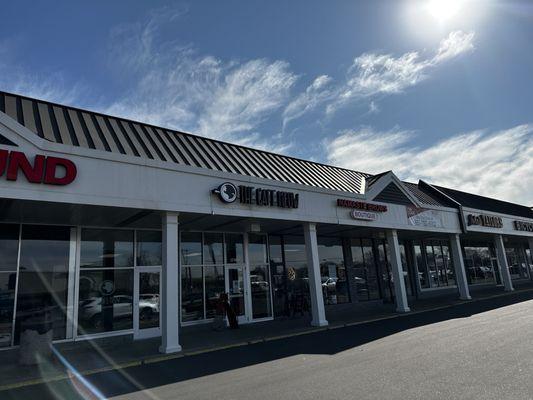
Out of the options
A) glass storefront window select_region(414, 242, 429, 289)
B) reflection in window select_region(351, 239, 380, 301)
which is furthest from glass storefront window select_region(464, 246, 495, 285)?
reflection in window select_region(351, 239, 380, 301)

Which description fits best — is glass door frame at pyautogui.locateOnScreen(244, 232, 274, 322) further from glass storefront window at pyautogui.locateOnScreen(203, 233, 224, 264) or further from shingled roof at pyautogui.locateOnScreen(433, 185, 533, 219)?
shingled roof at pyautogui.locateOnScreen(433, 185, 533, 219)

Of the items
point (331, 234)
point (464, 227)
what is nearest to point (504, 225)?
point (464, 227)

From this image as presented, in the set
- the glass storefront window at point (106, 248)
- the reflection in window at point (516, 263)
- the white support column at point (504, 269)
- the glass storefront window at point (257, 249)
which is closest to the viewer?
the glass storefront window at point (106, 248)

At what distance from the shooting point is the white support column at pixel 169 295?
34.9 ft

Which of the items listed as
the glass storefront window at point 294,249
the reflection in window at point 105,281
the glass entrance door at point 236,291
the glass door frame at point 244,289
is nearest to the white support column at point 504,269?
the glass storefront window at point 294,249

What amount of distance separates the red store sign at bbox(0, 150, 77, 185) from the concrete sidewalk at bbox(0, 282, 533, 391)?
4.24m

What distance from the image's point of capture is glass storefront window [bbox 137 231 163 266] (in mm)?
13922

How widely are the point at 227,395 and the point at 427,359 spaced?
433 cm

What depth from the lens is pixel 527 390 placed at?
5.81 m

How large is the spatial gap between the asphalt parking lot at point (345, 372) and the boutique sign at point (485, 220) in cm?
1384

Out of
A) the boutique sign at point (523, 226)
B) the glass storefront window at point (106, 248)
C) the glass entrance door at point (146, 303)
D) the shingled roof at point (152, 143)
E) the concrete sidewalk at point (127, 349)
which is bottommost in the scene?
the concrete sidewalk at point (127, 349)

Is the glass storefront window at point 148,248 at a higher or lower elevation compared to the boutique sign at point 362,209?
lower

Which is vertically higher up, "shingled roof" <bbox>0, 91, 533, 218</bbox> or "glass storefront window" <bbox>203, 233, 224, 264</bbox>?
"shingled roof" <bbox>0, 91, 533, 218</bbox>

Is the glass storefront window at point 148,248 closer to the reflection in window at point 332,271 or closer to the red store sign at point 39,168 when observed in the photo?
the red store sign at point 39,168
